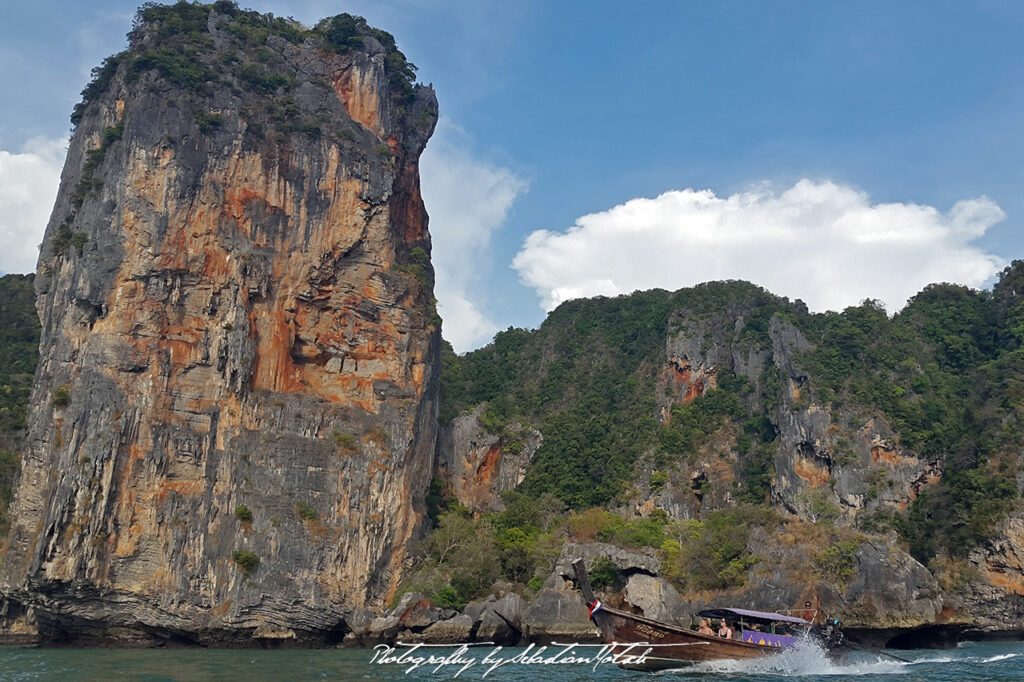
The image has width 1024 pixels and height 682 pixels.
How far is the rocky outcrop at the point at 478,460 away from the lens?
53375mm

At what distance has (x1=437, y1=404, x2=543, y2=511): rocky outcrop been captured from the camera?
53375 millimetres

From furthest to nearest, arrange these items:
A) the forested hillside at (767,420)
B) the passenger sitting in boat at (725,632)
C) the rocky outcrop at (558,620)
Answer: the forested hillside at (767,420) → the rocky outcrop at (558,620) → the passenger sitting in boat at (725,632)

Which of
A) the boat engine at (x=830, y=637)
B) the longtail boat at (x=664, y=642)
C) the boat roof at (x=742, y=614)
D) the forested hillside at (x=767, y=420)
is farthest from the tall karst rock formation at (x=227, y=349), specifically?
the boat engine at (x=830, y=637)

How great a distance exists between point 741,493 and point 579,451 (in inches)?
512

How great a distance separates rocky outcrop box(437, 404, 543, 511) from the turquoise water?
83.9 ft

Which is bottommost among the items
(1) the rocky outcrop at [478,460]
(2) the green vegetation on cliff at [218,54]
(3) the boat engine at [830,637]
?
(3) the boat engine at [830,637]

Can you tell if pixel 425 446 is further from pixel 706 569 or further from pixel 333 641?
pixel 706 569

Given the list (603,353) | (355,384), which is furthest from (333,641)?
(603,353)

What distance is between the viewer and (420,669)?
22.2 meters

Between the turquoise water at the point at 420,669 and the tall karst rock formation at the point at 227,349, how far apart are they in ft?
15.2

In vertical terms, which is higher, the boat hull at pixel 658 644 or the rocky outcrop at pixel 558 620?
the boat hull at pixel 658 644

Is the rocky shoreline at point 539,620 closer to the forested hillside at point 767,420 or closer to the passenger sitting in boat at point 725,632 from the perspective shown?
the forested hillside at point 767,420

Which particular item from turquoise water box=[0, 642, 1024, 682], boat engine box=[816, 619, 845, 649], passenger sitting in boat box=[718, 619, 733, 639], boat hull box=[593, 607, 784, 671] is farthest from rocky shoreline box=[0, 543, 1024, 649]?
boat hull box=[593, 607, 784, 671]

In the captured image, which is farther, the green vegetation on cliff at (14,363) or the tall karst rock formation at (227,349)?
the green vegetation on cliff at (14,363)
